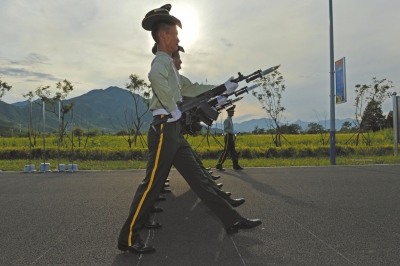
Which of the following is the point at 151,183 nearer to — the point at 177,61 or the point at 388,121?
the point at 177,61

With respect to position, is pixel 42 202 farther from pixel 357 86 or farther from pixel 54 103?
pixel 357 86

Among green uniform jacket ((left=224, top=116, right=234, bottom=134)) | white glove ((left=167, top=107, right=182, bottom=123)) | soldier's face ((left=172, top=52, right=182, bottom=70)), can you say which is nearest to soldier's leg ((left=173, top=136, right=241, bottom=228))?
white glove ((left=167, top=107, right=182, bottom=123))

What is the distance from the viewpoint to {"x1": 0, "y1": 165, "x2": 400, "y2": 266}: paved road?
3.19 meters

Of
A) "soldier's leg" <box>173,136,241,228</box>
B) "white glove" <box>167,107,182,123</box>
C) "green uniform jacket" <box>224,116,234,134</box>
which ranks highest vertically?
"green uniform jacket" <box>224,116,234,134</box>

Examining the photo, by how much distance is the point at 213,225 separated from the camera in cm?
425

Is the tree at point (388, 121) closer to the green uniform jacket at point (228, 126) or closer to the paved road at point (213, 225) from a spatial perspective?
the green uniform jacket at point (228, 126)

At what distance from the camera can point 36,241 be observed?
371cm

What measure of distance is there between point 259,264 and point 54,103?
18906mm

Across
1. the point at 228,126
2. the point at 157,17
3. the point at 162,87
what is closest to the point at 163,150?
the point at 162,87

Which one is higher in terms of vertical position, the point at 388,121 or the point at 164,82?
the point at 388,121

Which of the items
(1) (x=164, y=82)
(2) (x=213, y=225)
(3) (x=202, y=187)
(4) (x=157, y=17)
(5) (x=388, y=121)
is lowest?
(2) (x=213, y=225)

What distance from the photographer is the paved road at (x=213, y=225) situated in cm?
319

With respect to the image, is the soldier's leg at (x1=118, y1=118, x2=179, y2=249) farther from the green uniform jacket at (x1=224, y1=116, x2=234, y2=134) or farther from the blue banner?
the blue banner

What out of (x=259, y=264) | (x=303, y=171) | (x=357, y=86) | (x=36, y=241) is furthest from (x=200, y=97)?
(x=357, y=86)
